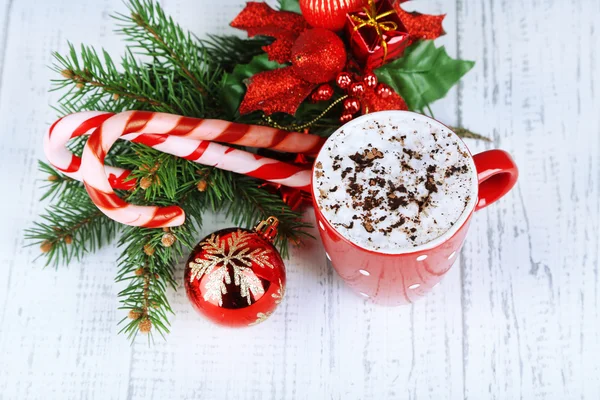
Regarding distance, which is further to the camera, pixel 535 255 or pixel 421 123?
pixel 535 255

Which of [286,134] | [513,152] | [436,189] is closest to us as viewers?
[436,189]

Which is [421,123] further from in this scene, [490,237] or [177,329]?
[177,329]

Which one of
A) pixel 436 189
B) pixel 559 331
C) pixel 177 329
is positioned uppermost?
pixel 436 189

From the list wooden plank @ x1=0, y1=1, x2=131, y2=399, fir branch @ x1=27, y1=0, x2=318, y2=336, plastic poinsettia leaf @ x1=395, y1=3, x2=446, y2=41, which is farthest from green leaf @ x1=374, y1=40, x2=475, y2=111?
wooden plank @ x1=0, y1=1, x2=131, y2=399

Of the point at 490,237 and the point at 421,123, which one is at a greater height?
the point at 421,123

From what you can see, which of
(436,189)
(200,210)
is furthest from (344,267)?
(200,210)

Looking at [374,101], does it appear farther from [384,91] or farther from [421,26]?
[421,26]

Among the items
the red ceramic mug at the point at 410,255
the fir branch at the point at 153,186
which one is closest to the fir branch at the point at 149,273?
the fir branch at the point at 153,186
